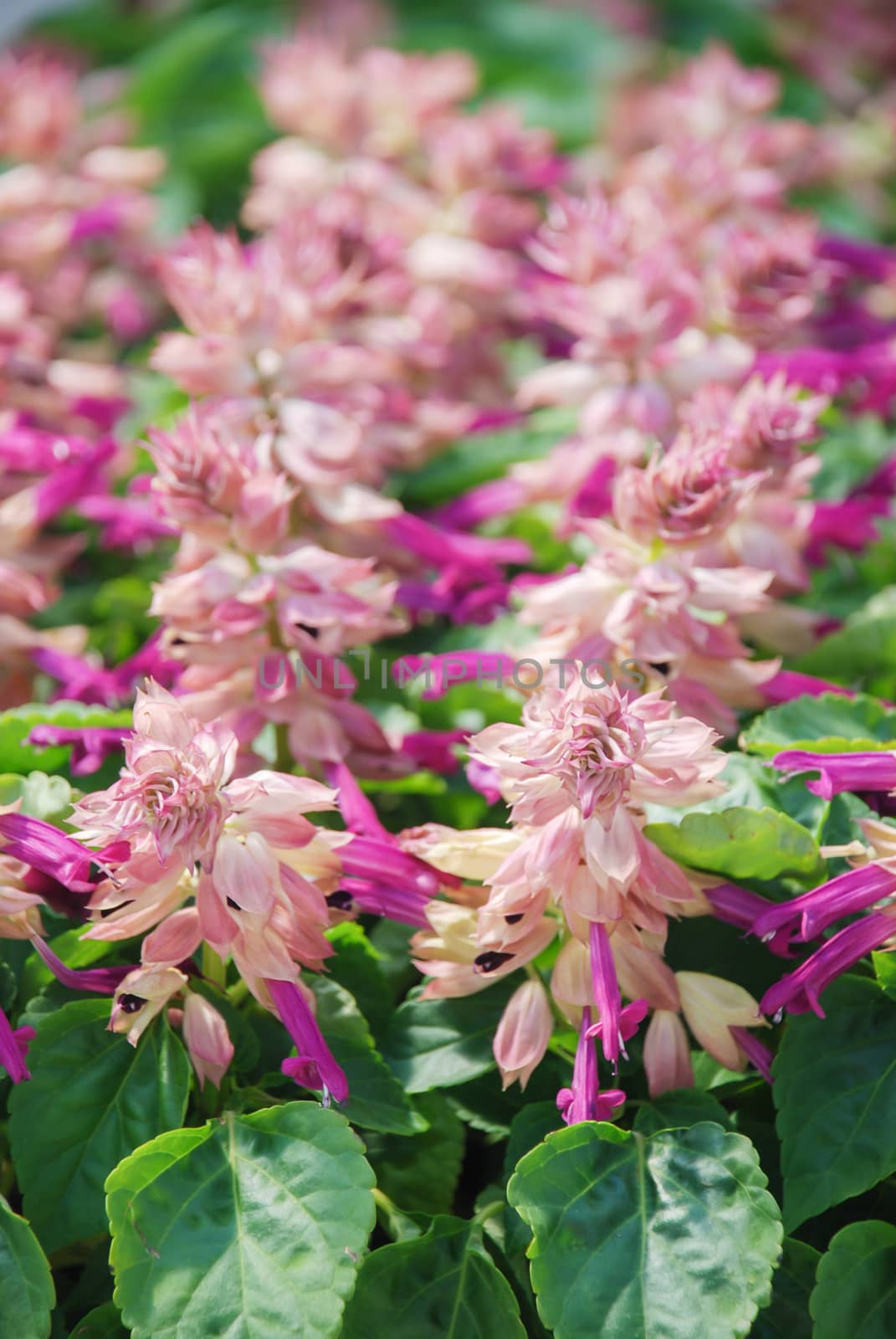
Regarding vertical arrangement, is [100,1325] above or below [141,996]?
below

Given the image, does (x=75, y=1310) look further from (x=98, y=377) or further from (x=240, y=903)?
(x=98, y=377)

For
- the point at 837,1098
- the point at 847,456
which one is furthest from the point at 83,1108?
the point at 847,456

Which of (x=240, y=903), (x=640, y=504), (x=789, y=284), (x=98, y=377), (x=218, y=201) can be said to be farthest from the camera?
(x=218, y=201)

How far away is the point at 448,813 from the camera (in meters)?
0.83

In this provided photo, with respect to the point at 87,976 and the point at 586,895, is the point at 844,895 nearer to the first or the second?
the point at 586,895

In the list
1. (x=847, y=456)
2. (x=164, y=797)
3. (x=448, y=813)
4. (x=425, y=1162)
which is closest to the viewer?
(x=164, y=797)

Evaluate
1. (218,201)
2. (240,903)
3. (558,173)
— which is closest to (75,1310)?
(240,903)

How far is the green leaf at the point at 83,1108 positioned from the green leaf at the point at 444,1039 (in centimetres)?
12

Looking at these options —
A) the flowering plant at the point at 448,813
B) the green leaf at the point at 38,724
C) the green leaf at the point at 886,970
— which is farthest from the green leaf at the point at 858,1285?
the green leaf at the point at 38,724

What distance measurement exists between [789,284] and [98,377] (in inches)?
22.6

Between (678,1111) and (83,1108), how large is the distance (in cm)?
29

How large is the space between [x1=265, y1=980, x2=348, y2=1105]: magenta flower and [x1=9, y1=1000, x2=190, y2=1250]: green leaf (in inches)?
2.4

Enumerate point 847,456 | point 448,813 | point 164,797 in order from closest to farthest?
1. point 164,797
2. point 448,813
3. point 847,456

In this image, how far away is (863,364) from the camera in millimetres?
1077
